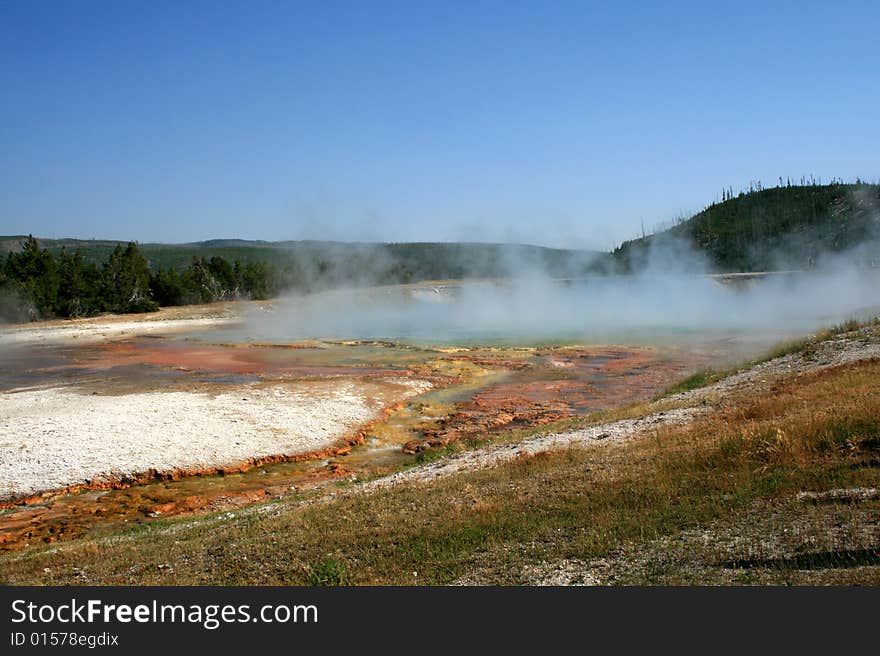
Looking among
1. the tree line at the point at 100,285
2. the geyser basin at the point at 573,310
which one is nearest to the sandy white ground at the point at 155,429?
the geyser basin at the point at 573,310

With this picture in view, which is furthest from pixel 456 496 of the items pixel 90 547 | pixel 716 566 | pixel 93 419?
pixel 93 419

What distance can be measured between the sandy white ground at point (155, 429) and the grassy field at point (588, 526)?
5343 mm

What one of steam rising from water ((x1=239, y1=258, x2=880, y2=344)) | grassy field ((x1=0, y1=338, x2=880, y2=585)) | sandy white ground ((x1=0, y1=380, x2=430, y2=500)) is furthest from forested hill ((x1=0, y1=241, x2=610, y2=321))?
grassy field ((x1=0, y1=338, x2=880, y2=585))

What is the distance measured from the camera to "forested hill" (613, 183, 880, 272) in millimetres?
81375

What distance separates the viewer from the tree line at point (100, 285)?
58750 mm

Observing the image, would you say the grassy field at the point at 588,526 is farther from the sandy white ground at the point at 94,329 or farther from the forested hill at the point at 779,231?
the forested hill at the point at 779,231

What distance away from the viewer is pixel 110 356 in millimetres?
37125

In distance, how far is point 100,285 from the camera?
212 ft

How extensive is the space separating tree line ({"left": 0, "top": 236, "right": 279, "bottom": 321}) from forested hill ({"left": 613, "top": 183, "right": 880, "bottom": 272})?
53.8 meters

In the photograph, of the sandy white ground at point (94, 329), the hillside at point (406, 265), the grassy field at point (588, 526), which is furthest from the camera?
the hillside at point (406, 265)

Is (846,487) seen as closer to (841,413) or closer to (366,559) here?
(841,413)

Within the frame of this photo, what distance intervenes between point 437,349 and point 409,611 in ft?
111

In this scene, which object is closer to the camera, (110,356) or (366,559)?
(366,559)

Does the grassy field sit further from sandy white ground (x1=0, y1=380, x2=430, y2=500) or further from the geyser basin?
the geyser basin
